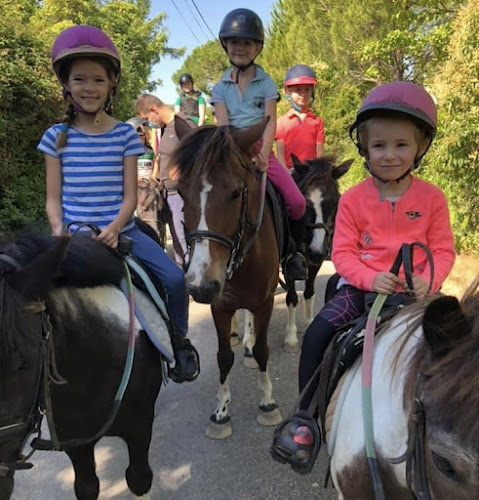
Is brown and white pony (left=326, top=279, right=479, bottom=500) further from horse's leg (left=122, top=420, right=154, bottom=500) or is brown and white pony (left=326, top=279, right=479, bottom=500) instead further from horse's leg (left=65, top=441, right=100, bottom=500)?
horse's leg (left=65, top=441, right=100, bottom=500)

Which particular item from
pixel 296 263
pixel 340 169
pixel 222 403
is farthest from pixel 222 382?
pixel 340 169

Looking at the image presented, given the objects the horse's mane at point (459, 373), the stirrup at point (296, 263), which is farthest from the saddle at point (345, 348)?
the stirrup at point (296, 263)

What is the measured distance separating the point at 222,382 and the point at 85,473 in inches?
57.2

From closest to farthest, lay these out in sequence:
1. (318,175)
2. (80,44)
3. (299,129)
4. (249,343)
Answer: (80,44), (249,343), (318,175), (299,129)

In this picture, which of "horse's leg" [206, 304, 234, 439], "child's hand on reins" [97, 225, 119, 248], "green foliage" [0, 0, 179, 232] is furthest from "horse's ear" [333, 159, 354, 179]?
"green foliage" [0, 0, 179, 232]

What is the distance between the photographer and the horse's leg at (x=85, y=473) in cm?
222

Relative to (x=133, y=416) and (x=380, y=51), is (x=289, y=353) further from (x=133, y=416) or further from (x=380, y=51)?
(x=380, y=51)

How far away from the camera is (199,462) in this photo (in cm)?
314

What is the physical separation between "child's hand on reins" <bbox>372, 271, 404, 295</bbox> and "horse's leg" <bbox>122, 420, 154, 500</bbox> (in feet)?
4.41

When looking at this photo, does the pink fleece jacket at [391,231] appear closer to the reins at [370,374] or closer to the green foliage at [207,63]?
the reins at [370,374]

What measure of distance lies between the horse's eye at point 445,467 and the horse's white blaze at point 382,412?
10.1 inches

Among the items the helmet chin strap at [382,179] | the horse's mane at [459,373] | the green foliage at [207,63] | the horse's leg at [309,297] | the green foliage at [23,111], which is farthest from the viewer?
the green foliage at [207,63]

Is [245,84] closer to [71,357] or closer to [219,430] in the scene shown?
[71,357]

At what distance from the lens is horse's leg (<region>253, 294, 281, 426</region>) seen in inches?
139
